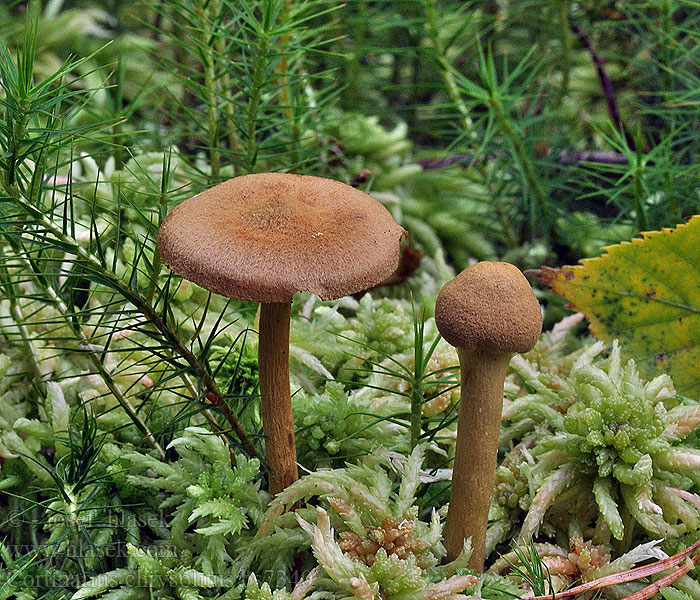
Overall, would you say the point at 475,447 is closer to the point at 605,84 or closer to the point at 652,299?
the point at 652,299

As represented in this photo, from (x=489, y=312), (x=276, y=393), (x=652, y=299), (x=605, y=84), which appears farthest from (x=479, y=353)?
(x=605, y=84)

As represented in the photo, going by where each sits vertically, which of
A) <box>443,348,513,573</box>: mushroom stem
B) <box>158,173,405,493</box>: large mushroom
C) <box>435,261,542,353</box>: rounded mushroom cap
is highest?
<box>158,173,405,493</box>: large mushroom

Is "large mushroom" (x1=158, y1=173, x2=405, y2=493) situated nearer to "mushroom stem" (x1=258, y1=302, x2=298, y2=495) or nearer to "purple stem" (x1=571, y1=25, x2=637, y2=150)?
"mushroom stem" (x1=258, y1=302, x2=298, y2=495)

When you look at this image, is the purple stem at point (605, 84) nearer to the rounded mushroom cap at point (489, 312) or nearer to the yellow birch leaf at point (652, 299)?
the yellow birch leaf at point (652, 299)

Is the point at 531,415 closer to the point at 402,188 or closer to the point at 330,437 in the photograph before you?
the point at 330,437

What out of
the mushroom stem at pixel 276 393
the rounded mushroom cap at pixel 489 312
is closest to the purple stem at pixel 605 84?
the rounded mushroom cap at pixel 489 312

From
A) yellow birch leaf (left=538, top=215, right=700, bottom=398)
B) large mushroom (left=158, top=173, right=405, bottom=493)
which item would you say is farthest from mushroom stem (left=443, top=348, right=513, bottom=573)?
yellow birch leaf (left=538, top=215, right=700, bottom=398)
